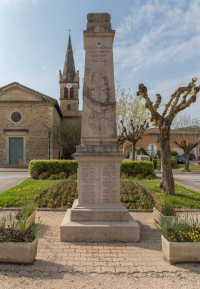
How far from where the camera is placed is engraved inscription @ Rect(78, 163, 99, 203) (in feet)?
15.6

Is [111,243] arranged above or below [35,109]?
below

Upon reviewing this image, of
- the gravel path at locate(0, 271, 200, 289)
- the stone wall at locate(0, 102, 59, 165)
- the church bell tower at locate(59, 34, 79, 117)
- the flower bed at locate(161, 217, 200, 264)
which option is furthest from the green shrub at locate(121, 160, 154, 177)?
the church bell tower at locate(59, 34, 79, 117)

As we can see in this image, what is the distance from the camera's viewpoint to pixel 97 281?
303 cm

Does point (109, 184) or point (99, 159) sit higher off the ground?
point (99, 159)

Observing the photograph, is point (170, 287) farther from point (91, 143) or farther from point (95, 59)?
point (95, 59)

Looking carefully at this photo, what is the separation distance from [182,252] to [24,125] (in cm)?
2448

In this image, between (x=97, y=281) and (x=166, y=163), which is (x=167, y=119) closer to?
(x=166, y=163)

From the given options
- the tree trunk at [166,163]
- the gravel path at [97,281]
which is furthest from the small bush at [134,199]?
the gravel path at [97,281]

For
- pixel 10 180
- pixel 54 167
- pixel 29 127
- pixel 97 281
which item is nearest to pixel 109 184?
pixel 97 281

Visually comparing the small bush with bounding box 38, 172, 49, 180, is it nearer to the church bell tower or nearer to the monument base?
the monument base

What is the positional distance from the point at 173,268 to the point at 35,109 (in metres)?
24.3

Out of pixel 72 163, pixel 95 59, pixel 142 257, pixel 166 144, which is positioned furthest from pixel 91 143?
pixel 72 163

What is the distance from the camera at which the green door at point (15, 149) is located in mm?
25406

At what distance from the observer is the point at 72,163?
1405cm
